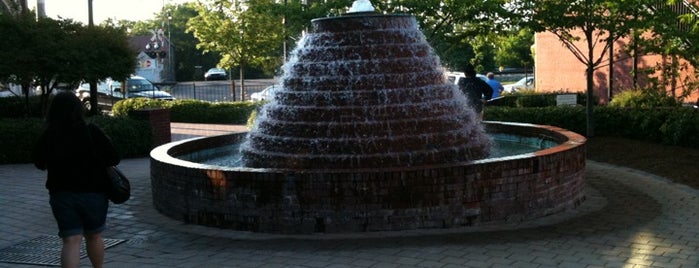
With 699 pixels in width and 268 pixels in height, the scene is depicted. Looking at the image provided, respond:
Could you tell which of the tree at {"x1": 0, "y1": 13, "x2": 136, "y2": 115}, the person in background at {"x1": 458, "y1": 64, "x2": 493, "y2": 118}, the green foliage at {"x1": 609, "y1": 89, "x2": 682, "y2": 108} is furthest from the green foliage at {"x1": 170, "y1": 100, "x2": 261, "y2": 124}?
the person in background at {"x1": 458, "y1": 64, "x2": 493, "y2": 118}

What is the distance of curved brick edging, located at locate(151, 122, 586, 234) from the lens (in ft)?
23.5

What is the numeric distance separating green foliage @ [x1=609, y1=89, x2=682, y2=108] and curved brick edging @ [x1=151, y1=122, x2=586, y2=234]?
9059mm

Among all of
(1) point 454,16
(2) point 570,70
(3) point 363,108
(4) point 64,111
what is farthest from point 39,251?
(2) point 570,70

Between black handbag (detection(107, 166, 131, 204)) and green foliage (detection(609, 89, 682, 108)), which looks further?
green foliage (detection(609, 89, 682, 108))

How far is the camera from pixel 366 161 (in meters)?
8.12

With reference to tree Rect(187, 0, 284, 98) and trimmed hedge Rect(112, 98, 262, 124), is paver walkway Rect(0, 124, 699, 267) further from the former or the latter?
tree Rect(187, 0, 284, 98)

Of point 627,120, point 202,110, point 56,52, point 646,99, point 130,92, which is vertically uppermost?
point 56,52

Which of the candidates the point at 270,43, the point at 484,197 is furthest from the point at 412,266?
the point at 270,43

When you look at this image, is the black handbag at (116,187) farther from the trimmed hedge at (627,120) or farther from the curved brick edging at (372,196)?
the trimmed hedge at (627,120)

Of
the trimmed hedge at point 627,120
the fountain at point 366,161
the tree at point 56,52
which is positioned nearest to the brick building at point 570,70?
the trimmed hedge at point 627,120

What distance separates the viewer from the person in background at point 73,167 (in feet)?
17.2

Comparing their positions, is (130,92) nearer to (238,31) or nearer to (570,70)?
(238,31)

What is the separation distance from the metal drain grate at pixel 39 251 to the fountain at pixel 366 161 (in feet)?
4.36

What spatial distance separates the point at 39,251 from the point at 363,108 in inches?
149
